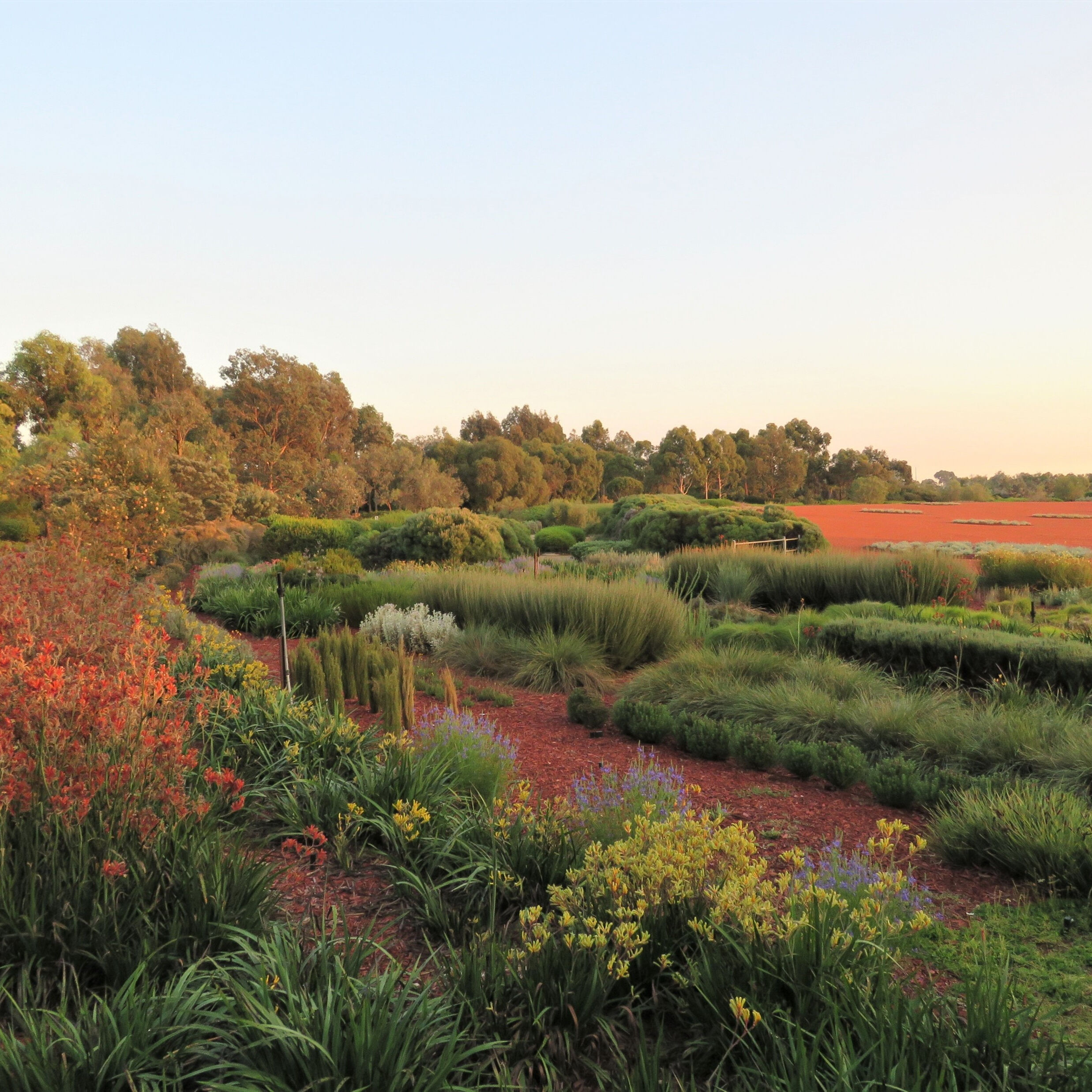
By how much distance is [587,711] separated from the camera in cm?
645

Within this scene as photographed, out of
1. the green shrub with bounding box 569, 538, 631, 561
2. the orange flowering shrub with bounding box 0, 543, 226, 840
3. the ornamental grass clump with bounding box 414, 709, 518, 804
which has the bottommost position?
the ornamental grass clump with bounding box 414, 709, 518, 804

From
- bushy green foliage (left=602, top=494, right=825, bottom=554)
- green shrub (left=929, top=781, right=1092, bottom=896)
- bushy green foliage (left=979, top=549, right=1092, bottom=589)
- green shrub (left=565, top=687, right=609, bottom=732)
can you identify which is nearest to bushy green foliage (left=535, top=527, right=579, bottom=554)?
bushy green foliage (left=602, top=494, right=825, bottom=554)

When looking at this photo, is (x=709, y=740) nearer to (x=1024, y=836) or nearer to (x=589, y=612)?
(x=1024, y=836)

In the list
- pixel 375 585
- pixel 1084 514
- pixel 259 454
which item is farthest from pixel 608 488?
pixel 375 585

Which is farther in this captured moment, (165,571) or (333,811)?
(165,571)

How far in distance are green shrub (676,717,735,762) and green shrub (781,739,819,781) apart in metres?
0.42

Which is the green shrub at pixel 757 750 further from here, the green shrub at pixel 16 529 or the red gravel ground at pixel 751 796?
the green shrub at pixel 16 529

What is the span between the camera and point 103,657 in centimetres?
401

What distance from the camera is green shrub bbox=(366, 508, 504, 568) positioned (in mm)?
17938

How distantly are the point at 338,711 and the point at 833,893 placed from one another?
11.8 ft

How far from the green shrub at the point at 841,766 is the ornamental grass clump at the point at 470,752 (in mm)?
2165

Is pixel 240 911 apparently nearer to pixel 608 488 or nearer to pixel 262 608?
pixel 262 608

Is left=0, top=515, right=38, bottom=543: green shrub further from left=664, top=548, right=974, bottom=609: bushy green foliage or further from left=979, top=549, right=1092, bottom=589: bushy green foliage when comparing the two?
left=979, top=549, right=1092, bottom=589: bushy green foliage

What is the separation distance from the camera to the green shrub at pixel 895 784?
15.8 feet
